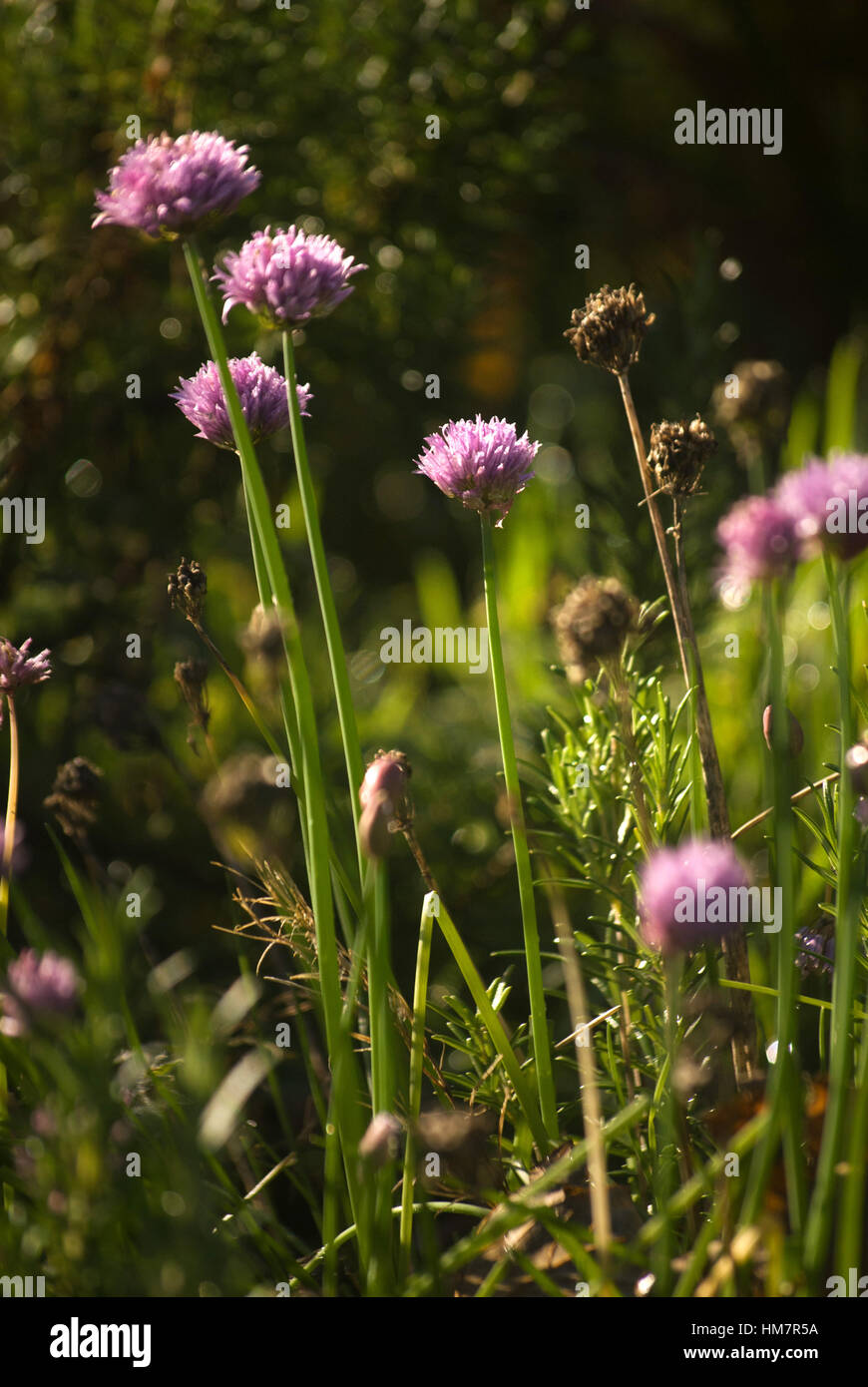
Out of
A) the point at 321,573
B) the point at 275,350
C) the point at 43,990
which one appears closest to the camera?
the point at 43,990

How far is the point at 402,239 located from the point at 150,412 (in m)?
0.30

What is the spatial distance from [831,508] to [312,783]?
24cm

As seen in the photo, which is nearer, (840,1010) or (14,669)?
(840,1010)

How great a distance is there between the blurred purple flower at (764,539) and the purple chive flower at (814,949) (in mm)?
245

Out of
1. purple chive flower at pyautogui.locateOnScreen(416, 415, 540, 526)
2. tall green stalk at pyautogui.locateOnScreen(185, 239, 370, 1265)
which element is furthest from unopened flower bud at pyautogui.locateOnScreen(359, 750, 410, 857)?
purple chive flower at pyautogui.locateOnScreen(416, 415, 540, 526)

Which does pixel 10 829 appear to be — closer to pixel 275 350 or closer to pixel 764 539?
pixel 764 539

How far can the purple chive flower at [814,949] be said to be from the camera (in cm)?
54

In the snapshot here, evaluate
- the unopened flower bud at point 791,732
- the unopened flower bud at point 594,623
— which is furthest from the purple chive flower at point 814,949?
the unopened flower bud at point 594,623

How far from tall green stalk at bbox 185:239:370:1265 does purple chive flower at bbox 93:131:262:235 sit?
14mm

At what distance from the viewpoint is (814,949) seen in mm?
545

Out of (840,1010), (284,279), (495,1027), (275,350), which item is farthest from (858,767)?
(275,350)

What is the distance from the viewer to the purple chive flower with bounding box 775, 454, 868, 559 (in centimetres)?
38

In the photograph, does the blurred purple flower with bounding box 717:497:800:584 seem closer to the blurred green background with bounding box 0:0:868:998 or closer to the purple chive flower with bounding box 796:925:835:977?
the purple chive flower with bounding box 796:925:835:977
